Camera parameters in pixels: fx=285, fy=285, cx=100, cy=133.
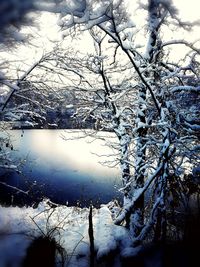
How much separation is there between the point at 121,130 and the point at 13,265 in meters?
5.61

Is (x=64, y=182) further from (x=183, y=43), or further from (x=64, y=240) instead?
(x=183, y=43)

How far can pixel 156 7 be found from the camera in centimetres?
364

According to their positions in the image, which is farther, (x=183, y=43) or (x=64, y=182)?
(x=64, y=182)

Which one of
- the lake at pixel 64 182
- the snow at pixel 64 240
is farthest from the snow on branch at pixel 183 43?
the lake at pixel 64 182

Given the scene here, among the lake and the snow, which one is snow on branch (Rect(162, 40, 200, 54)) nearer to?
the snow

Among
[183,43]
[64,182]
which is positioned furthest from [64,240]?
[64,182]

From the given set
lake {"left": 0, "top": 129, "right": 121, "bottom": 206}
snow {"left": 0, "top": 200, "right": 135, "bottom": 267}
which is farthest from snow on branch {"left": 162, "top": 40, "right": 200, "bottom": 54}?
lake {"left": 0, "top": 129, "right": 121, "bottom": 206}

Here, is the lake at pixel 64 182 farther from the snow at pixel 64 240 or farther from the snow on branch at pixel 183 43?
the snow at pixel 64 240

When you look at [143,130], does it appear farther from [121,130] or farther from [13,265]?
[13,265]

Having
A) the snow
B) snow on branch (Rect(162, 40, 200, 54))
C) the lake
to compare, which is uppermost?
snow on branch (Rect(162, 40, 200, 54))

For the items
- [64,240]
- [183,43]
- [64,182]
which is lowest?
[64,182]

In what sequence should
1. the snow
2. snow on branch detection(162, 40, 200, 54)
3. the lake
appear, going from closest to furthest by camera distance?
the snow, snow on branch detection(162, 40, 200, 54), the lake

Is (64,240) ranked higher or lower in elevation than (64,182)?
higher

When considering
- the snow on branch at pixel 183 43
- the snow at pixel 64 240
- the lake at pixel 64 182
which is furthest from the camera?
the lake at pixel 64 182
